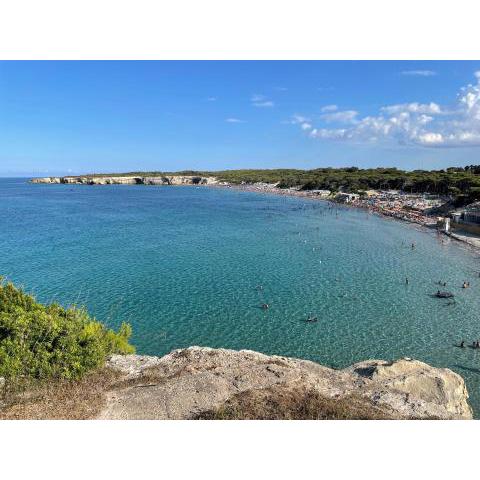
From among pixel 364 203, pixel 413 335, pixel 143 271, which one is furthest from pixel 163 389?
pixel 364 203

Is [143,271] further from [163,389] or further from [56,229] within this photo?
[56,229]

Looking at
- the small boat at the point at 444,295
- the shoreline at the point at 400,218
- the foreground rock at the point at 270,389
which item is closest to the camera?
the foreground rock at the point at 270,389

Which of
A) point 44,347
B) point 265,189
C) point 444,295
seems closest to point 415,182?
point 265,189

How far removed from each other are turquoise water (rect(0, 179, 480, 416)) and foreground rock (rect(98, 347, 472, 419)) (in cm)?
401

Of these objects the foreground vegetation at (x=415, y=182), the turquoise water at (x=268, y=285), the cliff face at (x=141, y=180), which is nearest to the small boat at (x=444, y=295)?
the turquoise water at (x=268, y=285)

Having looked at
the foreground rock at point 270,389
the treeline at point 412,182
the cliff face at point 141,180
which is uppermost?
the cliff face at point 141,180

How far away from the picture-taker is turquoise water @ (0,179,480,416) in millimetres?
20406

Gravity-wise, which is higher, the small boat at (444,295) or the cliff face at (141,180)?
the cliff face at (141,180)

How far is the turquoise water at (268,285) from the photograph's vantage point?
2041cm

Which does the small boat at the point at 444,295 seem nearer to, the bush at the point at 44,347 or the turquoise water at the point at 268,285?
the turquoise water at the point at 268,285

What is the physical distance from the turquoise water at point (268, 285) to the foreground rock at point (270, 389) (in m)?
4.01

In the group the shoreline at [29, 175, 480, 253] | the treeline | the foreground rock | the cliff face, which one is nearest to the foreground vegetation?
the treeline

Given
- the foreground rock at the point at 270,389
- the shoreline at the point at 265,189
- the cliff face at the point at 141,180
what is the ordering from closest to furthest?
the foreground rock at the point at 270,389 → the shoreline at the point at 265,189 → the cliff face at the point at 141,180

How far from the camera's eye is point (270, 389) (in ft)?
36.1
